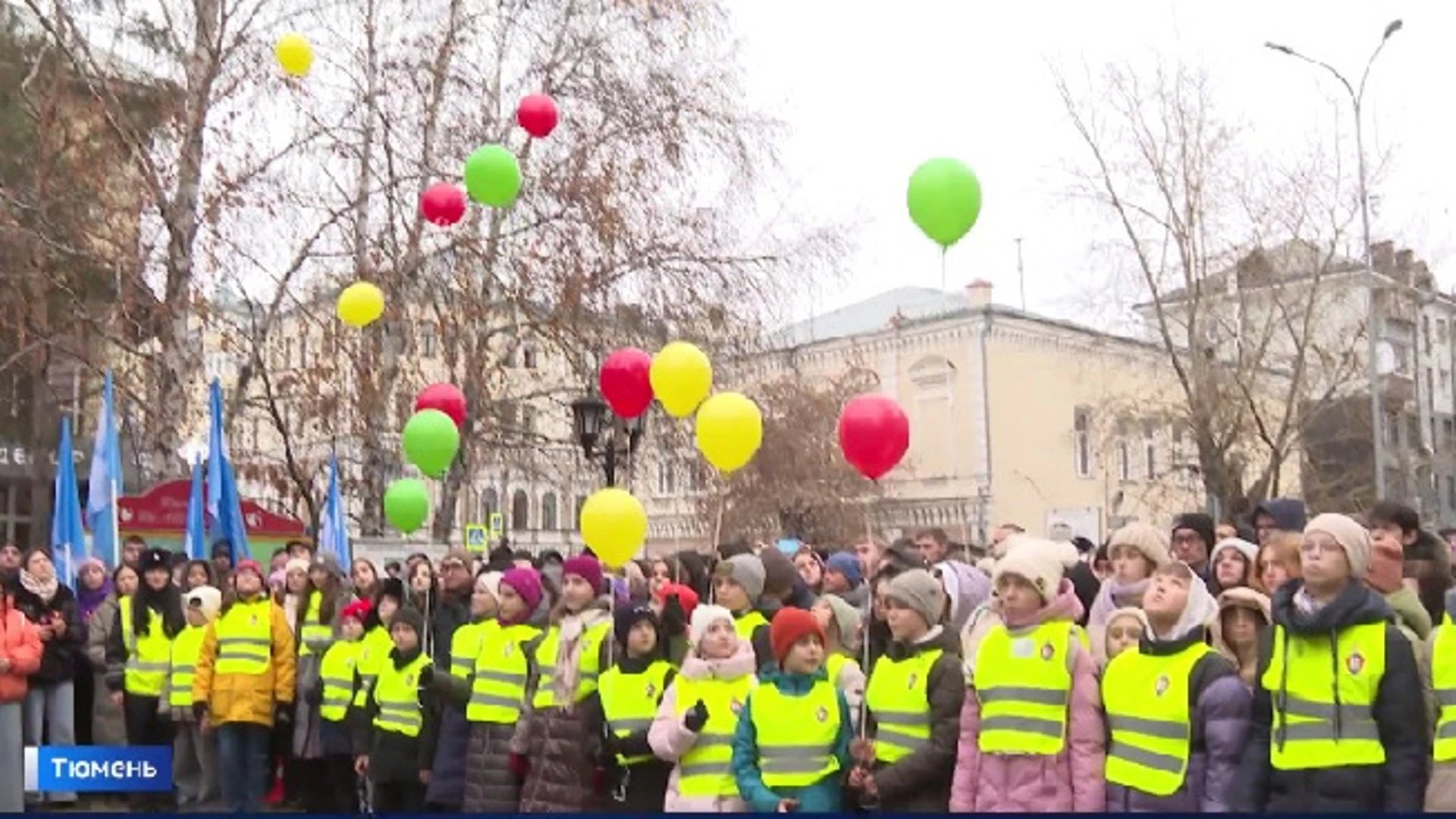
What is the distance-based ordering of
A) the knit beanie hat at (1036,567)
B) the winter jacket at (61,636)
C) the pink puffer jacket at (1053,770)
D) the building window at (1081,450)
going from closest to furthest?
1. the pink puffer jacket at (1053,770)
2. the knit beanie hat at (1036,567)
3. the winter jacket at (61,636)
4. the building window at (1081,450)

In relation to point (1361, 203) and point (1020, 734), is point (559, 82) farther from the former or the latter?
point (1020, 734)

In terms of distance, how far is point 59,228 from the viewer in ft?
74.9

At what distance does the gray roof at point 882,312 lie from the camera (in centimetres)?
5328

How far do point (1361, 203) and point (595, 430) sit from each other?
54.7ft

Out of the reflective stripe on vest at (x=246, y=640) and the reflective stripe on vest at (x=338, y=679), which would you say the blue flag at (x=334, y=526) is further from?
the reflective stripe on vest at (x=338, y=679)

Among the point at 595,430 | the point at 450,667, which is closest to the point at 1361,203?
the point at 595,430

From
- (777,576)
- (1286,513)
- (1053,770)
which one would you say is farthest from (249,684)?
(1053,770)

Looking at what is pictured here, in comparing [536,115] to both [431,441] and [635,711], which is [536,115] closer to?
[431,441]

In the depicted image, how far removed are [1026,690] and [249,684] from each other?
6615mm

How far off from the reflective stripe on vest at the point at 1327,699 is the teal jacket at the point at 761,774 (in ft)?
5.83

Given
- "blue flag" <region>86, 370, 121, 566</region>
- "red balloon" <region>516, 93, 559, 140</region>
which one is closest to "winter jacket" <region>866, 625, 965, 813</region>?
"red balloon" <region>516, 93, 559, 140</region>

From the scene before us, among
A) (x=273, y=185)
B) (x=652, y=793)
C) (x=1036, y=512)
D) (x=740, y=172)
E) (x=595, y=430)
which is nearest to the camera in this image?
(x=652, y=793)

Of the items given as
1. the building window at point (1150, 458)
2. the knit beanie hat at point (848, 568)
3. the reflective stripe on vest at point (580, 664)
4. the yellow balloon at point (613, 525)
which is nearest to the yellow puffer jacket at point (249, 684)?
the yellow balloon at point (613, 525)

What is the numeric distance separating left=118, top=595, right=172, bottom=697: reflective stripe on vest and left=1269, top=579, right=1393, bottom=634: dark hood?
9041 millimetres
